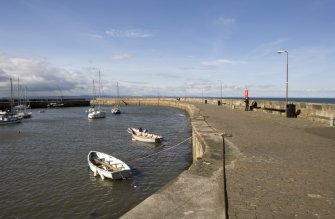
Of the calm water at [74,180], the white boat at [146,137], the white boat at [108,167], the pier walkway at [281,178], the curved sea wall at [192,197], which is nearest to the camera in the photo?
the curved sea wall at [192,197]

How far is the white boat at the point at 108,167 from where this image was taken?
14727 mm

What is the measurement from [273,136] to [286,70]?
49.0 ft

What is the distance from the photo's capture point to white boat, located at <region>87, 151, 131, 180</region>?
1473cm

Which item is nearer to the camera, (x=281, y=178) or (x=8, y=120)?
(x=281, y=178)

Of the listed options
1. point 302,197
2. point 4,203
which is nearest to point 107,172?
point 4,203

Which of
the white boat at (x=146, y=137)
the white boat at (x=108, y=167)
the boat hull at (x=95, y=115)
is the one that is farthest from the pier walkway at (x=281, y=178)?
the boat hull at (x=95, y=115)

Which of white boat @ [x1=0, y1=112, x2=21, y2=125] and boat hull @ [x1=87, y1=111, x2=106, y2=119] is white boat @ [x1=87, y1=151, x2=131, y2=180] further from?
white boat @ [x1=0, y1=112, x2=21, y2=125]

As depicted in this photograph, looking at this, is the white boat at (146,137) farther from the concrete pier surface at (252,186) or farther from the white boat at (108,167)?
the concrete pier surface at (252,186)

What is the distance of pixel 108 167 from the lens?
16.2 meters

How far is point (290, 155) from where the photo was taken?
10789 mm

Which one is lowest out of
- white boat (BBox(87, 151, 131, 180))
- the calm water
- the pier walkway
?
the calm water

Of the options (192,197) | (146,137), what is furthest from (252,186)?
(146,137)

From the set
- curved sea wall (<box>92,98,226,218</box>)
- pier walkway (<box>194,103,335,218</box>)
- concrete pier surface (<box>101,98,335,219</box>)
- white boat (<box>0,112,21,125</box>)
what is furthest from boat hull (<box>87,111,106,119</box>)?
curved sea wall (<box>92,98,226,218</box>)

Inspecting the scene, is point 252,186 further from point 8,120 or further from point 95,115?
point 8,120
